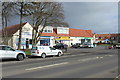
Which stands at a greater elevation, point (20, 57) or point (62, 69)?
point (20, 57)

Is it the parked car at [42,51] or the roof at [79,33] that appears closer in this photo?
the parked car at [42,51]

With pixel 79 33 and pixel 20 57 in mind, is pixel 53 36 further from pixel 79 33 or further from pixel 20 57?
pixel 20 57

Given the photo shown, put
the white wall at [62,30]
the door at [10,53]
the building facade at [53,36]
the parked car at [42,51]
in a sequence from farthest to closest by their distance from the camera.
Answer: the white wall at [62,30] < the building facade at [53,36] < the parked car at [42,51] < the door at [10,53]

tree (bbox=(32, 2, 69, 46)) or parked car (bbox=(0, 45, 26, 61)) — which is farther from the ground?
tree (bbox=(32, 2, 69, 46))

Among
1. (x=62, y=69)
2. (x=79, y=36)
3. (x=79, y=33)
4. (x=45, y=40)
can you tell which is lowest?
(x=62, y=69)

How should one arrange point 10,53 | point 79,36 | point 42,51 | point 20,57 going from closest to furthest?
point 10,53 → point 20,57 → point 42,51 → point 79,36

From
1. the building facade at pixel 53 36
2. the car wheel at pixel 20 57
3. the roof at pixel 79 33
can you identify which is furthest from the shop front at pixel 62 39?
the car wheel at pixel 20 57

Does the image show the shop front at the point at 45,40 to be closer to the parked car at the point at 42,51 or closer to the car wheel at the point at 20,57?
the parked car at the point at 42,51

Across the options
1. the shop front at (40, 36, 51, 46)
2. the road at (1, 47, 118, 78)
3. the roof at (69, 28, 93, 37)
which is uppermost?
the roof at (69, 28, 93, 37)

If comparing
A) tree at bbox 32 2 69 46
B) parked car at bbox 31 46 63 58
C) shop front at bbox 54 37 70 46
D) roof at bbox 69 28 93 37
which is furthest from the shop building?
parked car at bbox 31 46 63 58

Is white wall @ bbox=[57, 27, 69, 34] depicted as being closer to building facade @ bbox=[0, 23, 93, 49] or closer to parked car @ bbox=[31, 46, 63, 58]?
building facade @ bbox=[0, 23, 93, 49]

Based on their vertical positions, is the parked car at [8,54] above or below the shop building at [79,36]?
below

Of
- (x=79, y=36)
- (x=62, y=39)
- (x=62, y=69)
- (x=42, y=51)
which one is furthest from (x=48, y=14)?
(x=79, y=36)

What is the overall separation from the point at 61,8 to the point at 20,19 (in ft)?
27.1
